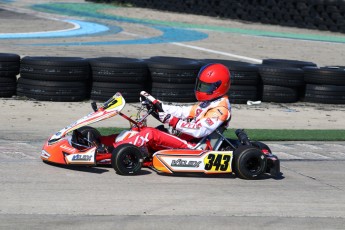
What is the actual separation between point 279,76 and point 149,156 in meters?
6.18

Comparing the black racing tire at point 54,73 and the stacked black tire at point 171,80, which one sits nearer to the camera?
the black racing tire at point 54,73

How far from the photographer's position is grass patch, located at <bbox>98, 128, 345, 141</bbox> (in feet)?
34.2

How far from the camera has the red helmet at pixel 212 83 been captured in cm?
825

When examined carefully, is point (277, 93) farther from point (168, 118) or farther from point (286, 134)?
point (168, 118)

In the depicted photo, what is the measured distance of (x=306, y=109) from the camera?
13.6 meters

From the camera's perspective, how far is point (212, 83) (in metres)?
8.24

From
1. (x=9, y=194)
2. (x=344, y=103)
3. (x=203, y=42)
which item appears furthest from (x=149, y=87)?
(x=203, y=42)

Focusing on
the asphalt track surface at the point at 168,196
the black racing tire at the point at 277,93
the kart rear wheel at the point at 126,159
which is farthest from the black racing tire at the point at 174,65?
the kart rear wheel at the point at 126,159

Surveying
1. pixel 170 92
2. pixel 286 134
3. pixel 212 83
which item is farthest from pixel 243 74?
pixel 212 83

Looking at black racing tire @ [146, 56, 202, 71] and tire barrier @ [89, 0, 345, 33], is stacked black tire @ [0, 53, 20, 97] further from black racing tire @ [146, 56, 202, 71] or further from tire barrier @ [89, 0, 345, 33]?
tire barrier @ [89, 0, 345, 33]

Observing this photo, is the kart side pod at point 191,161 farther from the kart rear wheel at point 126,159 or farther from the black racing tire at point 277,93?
the black racing tire at point 277,93

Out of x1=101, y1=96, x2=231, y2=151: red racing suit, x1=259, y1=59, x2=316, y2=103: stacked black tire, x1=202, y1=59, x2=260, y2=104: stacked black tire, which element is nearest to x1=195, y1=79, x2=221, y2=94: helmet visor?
x1=101, y1=96, x2=231, y2=151: red racing suit

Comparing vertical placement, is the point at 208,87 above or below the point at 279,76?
above

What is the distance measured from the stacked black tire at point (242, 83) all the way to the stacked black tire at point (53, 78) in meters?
2.50
